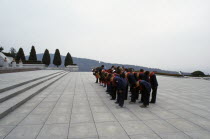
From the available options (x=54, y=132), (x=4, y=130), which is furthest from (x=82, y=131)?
(x=4, y=130)

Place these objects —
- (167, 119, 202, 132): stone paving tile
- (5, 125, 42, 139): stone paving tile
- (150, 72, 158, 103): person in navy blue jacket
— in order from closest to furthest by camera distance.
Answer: (5, 125, 42, 139): stone paving tile, (167, 119, 202, 132): stone paving tile, (150, 72, 158, 103): person in navy blue jacket

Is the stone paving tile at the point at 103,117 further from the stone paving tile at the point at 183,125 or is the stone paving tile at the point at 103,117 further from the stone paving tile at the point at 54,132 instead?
the stone paving tile at the point at 183,125

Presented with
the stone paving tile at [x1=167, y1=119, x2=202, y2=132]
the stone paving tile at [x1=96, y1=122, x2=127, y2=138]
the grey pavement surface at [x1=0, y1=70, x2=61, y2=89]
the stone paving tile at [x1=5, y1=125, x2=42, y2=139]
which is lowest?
the stone paving tile at [x1=5, y1=125, x2=42, y2=139]

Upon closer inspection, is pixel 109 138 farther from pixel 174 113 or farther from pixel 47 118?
pixel 174 113

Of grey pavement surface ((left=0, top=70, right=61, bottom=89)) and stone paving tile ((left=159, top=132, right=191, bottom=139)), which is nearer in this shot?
stone paving tile ((left=159, top=132, right=191, bottom=139))

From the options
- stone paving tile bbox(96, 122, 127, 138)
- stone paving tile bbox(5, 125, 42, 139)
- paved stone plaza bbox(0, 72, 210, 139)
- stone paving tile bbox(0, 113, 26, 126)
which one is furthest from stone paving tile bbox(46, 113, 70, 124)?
stone paving tile bbox(96, 122, 127, 138)

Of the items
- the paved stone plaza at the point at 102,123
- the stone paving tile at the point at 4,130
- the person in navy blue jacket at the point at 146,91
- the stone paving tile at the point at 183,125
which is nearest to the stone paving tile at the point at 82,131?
the paved stone plaza at the point at 102,123

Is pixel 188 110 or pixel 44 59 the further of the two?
pixel 44 59

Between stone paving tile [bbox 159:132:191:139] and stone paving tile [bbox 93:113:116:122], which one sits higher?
stone paving tile [bbox 159:132:191:139]

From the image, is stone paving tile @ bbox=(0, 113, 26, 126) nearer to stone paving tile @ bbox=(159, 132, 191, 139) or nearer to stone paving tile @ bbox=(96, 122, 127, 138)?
stone paving tile @ bbox=(96, 122, 127, 138)

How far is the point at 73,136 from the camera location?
355cm

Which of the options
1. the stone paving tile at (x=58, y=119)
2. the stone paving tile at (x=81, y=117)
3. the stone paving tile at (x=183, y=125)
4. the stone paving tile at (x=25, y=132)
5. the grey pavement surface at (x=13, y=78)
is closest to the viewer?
the stone paving tile at (x=25, y=132)

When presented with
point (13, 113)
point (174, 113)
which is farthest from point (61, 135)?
point (174, 113)

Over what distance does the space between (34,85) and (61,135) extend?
690cm
